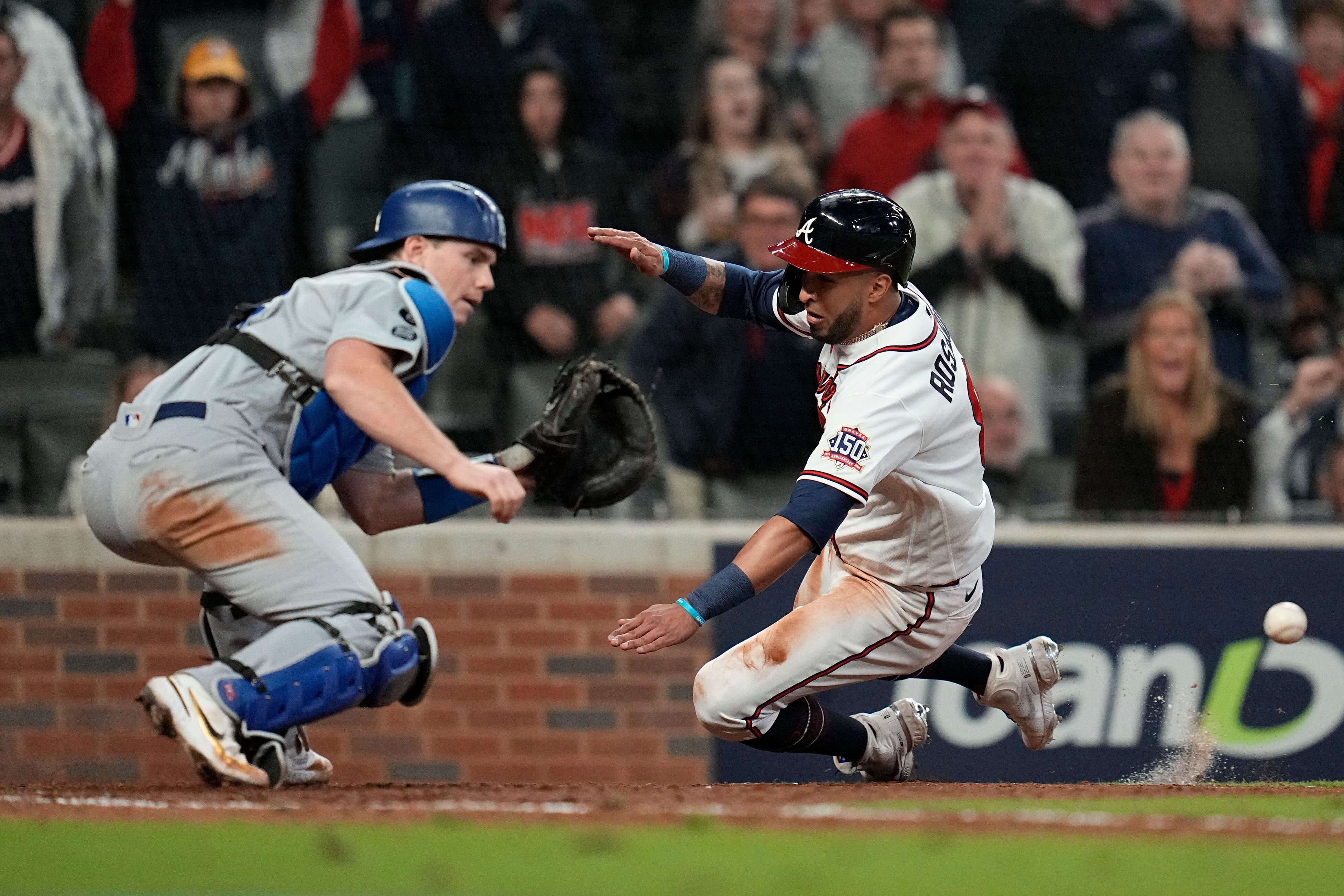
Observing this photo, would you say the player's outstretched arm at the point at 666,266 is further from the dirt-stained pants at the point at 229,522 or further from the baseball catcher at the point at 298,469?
the dirt-stained pants at the point at 229,522

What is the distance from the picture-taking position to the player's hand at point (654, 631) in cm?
391

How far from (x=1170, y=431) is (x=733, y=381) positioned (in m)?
1.84

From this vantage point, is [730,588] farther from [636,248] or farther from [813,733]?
[636,248]

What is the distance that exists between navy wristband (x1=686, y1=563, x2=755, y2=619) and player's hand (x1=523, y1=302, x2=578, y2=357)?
358 centimetres

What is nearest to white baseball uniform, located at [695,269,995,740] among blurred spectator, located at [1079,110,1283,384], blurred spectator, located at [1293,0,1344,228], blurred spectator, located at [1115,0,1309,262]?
blurred spectator, located at [1079,110,1283,384]

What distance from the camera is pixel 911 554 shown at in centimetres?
468

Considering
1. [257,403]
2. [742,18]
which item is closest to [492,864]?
[257,403]

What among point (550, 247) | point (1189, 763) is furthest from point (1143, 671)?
point (550, 247)

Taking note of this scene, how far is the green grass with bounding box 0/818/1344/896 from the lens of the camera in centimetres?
296

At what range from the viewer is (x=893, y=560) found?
4695 mm

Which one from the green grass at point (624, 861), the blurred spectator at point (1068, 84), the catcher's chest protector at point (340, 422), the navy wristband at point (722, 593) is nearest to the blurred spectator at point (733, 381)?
the blurred spectator at point (1068, 84)

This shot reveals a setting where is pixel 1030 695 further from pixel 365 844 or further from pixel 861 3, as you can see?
pixel 861 3

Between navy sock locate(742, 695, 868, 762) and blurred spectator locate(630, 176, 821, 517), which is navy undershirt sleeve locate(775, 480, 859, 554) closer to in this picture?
navy sock locate(742, 695, 868, 762)

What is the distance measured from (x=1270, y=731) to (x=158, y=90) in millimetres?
5507
